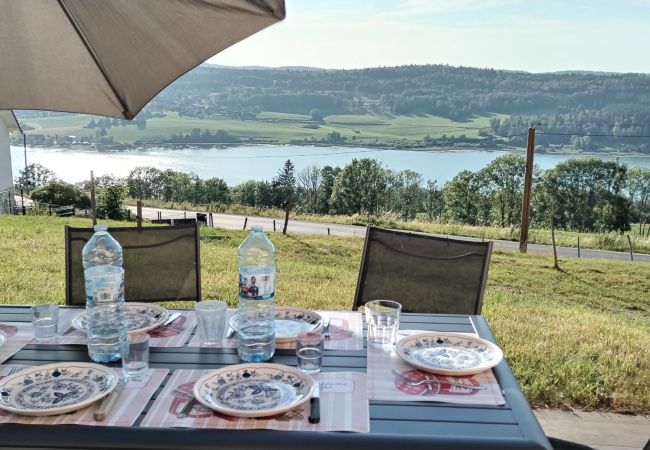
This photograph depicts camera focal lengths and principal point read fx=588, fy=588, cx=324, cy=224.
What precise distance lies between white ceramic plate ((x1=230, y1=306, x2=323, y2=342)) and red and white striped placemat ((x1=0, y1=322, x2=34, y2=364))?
57 centimetres

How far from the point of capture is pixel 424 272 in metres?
2.25

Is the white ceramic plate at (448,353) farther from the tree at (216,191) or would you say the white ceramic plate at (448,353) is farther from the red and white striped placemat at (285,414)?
the tree at (216,191)

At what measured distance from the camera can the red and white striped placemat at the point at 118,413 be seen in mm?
1154

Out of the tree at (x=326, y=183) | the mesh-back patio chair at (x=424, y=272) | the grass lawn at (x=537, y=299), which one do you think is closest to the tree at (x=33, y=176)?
the tree at (x=326, y=183)

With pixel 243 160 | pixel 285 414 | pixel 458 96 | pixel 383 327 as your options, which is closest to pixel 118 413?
pixel 285 414

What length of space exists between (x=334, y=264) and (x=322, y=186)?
27.2 metres

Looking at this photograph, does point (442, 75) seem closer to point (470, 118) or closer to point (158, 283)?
point (470, 118)

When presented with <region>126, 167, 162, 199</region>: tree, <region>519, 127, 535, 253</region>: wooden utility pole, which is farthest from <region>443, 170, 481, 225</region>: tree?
<region>519, 127, 535, 253</region>: wooden utility pole

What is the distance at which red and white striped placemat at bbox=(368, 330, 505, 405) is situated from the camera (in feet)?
4.17

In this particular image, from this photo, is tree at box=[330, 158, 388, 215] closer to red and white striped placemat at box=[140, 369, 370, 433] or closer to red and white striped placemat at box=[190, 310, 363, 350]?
red and white striped placemat at box=[190, 310, 363, 350]

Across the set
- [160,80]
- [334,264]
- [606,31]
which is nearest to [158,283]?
[160,80]

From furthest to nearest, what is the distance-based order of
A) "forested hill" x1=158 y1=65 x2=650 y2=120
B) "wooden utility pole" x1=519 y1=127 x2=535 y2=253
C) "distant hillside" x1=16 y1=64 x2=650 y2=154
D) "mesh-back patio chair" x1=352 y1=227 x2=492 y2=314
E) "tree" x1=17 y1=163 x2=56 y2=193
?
1. "tree" x1=17 y1=163 x2=56 y2=193
2. "forested hill" x1=158 y1=65 x2=650 y2=120
3. "distant hillside" x1=16 y1=64 x2=650 y2=154
4. "wooden utility pole" x1=519 y1=127 x2=535 y2=253
5. "mesh-back patio chair" x1=352 y1=227 x2=492 y2=314

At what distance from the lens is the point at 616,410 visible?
256cm

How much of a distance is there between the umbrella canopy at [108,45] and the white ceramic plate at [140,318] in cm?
67
